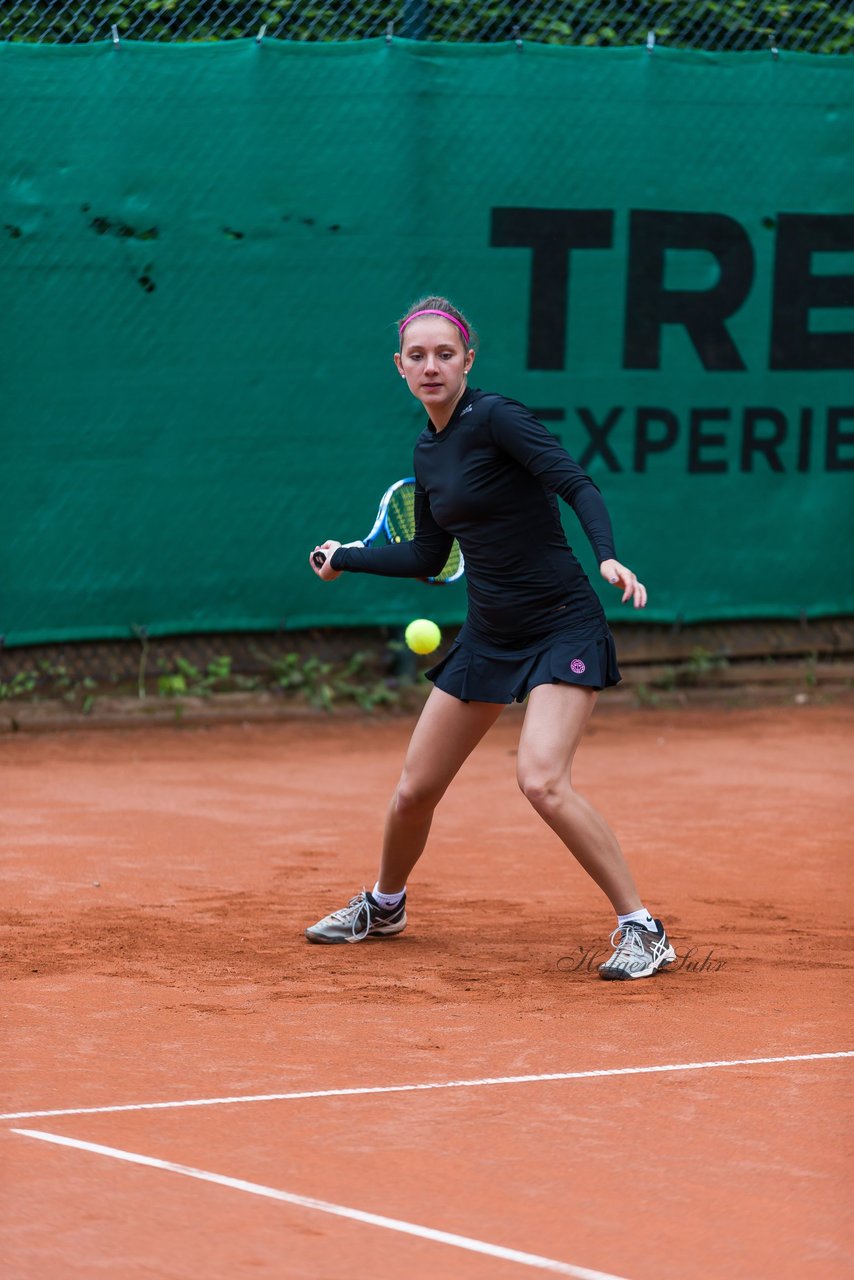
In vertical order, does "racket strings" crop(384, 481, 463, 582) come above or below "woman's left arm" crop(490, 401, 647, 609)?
below

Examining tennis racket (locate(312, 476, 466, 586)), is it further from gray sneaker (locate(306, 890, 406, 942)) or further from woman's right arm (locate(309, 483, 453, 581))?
gray sneaker (locate(306, 890, 406, 942))

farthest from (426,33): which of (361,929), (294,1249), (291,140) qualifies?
(294,1249)

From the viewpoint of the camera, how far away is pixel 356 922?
4938 millimetres

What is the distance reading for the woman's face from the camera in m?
4.54

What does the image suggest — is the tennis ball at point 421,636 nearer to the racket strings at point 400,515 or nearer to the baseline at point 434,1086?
the racket strings at point 400,515

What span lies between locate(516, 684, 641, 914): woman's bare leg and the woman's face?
2.52 feet

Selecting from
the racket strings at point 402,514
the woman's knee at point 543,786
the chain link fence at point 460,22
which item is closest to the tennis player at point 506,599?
the woman's knee at point 543,786

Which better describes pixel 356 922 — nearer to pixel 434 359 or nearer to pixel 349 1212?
pixel 434 359

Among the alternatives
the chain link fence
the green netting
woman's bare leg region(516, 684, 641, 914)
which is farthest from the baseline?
the chain link fence

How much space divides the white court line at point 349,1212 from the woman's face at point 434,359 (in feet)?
6.59

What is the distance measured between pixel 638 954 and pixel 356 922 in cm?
80

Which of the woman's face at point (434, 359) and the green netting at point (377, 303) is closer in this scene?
the woman's face at point (434, 359)

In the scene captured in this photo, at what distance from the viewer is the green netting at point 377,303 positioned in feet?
25.4

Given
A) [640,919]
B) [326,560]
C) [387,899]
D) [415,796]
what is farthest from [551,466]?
[387,899]
